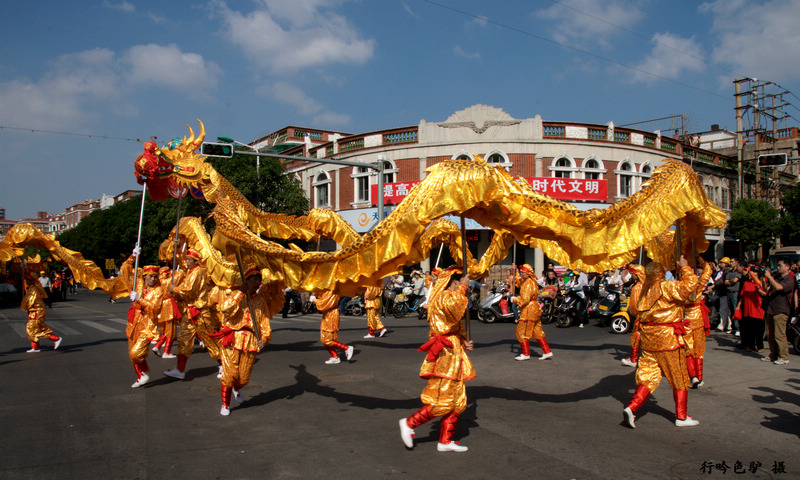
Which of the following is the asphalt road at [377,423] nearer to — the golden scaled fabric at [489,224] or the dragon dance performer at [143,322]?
the dragon dance performer at [143,322]

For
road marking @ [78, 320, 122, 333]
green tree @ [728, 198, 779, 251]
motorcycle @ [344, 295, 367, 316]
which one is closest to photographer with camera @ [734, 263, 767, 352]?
motorcycle @ [344, 295, 367, 316]

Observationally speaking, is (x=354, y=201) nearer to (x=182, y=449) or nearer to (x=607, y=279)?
(x=607, y=279)

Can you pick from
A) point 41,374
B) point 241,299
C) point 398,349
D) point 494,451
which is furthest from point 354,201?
point 494,451

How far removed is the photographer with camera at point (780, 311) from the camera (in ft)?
28.4

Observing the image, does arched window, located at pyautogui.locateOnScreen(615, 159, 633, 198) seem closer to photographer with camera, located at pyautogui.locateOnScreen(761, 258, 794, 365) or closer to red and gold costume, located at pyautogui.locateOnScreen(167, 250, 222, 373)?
photographer with camera, located at pyautogui.locateOnScreen(761, 258, 794, 365)

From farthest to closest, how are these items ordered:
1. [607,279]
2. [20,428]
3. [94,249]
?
[94,249] → [607,279] → [20,428]

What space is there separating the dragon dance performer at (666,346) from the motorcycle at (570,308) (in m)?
9.09

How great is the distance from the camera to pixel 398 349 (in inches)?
428

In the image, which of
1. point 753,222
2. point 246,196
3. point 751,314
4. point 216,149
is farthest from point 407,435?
point 753,222

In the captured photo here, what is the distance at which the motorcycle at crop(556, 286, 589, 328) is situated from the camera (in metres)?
14.5

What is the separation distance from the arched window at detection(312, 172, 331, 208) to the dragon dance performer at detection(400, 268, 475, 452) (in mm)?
25763

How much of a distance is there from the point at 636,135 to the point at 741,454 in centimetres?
2570

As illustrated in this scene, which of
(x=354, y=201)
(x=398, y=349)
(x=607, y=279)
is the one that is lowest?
(x=398, y=349)

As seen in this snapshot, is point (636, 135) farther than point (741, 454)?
Yes
